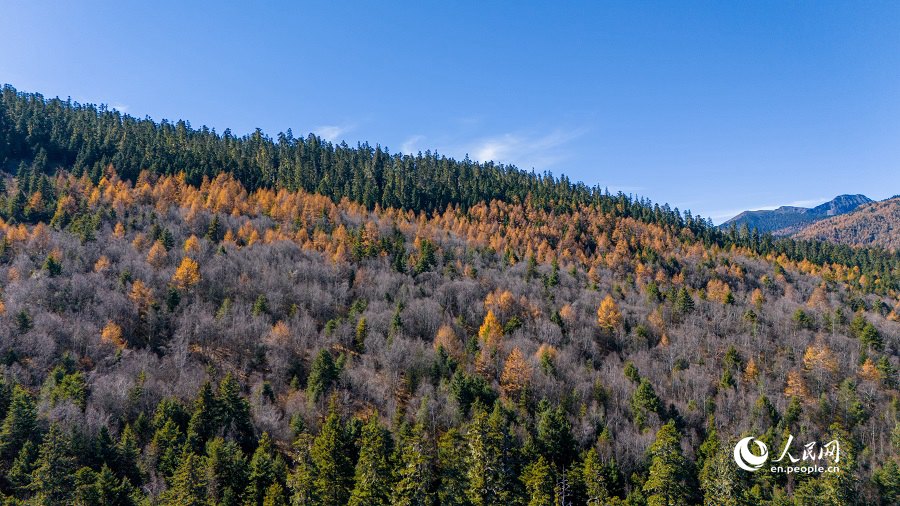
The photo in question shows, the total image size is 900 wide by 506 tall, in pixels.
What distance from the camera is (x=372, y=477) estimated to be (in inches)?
1599

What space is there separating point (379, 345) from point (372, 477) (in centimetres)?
3678

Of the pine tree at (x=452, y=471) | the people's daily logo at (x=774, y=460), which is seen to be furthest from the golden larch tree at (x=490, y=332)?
the people's daily logo at (x=774, y=460)

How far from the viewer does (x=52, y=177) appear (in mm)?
118125

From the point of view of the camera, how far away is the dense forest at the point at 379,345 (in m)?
44.6

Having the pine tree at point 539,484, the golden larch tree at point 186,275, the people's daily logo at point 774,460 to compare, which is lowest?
the people's daily logo at point 774,460

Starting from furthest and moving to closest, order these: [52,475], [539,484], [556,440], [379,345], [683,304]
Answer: [683,304]
[379,345]
[556,440]
[539,484]
[52,475]

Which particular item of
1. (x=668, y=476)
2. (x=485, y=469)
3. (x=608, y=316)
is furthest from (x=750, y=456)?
(x=608, y=316)

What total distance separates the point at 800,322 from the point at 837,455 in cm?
6771

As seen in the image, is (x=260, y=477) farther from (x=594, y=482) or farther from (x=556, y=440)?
(x=594, y=482)

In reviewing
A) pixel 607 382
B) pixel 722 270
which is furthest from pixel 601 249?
pixel 607 382

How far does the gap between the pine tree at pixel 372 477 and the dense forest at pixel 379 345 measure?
0.27 m

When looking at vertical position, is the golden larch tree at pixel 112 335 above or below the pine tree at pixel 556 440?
above

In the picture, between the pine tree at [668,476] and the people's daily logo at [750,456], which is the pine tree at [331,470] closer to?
the pine tree at [668,476]

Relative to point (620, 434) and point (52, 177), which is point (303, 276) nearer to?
point (620, 434)
